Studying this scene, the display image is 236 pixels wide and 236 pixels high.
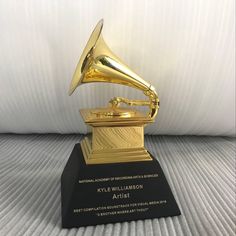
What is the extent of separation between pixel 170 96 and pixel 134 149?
25 centimetres

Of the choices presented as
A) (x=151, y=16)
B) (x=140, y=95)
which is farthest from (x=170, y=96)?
(x=151, y=16)

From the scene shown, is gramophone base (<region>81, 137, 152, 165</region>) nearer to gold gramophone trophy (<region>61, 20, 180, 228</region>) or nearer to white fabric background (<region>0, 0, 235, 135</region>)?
gold gramophone trophy (<region>61, 20, 180, 228</region>)

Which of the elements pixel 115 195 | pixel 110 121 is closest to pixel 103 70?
pixel 110 121

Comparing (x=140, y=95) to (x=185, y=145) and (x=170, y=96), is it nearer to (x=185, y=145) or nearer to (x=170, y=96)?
(x=170, y=96)

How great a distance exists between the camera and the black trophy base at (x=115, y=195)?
0.42m

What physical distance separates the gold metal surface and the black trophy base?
0.05 ft

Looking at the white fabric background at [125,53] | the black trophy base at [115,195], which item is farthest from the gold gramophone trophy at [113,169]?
the white fabric background at [125,53]

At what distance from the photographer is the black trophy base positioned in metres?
0.42

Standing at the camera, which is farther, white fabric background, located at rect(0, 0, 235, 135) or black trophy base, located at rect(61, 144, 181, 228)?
white fabric background, located at rect(0, 0, 235, 135)

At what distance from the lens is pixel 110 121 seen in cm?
44

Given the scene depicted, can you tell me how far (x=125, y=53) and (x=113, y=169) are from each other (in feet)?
0.85

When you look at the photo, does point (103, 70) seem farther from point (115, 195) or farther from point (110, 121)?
point (115, 195)

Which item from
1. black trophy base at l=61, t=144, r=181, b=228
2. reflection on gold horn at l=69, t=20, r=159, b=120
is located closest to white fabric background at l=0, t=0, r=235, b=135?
reflection on gold horn at l=69, t=20, r=159, b=120

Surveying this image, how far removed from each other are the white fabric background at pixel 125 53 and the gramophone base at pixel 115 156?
224 millimetres
